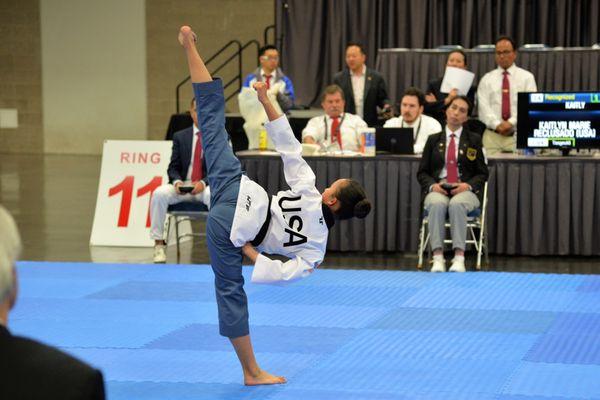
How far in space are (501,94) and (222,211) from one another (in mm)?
6563

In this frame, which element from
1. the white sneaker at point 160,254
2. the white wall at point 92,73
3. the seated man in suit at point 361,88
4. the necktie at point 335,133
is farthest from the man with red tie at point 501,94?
the white wall at point 92,73

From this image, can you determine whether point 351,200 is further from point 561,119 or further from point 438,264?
point 561,119

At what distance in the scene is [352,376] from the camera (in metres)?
5.46

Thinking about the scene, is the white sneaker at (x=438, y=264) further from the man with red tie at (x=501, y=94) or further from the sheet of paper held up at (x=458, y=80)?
the sheet of paper held up at (x=458, y=80)

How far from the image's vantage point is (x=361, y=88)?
11523mm

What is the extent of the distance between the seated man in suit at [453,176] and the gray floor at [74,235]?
0.47m

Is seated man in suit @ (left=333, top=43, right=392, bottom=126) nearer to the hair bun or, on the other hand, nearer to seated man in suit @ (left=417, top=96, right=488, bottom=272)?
seated man in suit @ (left=417, top=96, right=488, bottom=272)

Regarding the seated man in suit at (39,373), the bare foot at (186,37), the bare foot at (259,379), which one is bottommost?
the bare foot at (259,379)

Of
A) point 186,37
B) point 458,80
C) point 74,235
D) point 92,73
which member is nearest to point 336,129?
point 458,80

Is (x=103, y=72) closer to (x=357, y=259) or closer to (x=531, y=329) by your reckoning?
(x=357, y=259)

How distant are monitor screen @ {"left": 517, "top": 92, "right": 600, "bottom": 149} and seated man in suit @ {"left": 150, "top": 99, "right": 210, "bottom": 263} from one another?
116 inches

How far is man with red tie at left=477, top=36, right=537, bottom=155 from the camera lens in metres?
11.0

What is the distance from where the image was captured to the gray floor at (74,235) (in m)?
9.27

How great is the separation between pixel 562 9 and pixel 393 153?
767 centimetres
